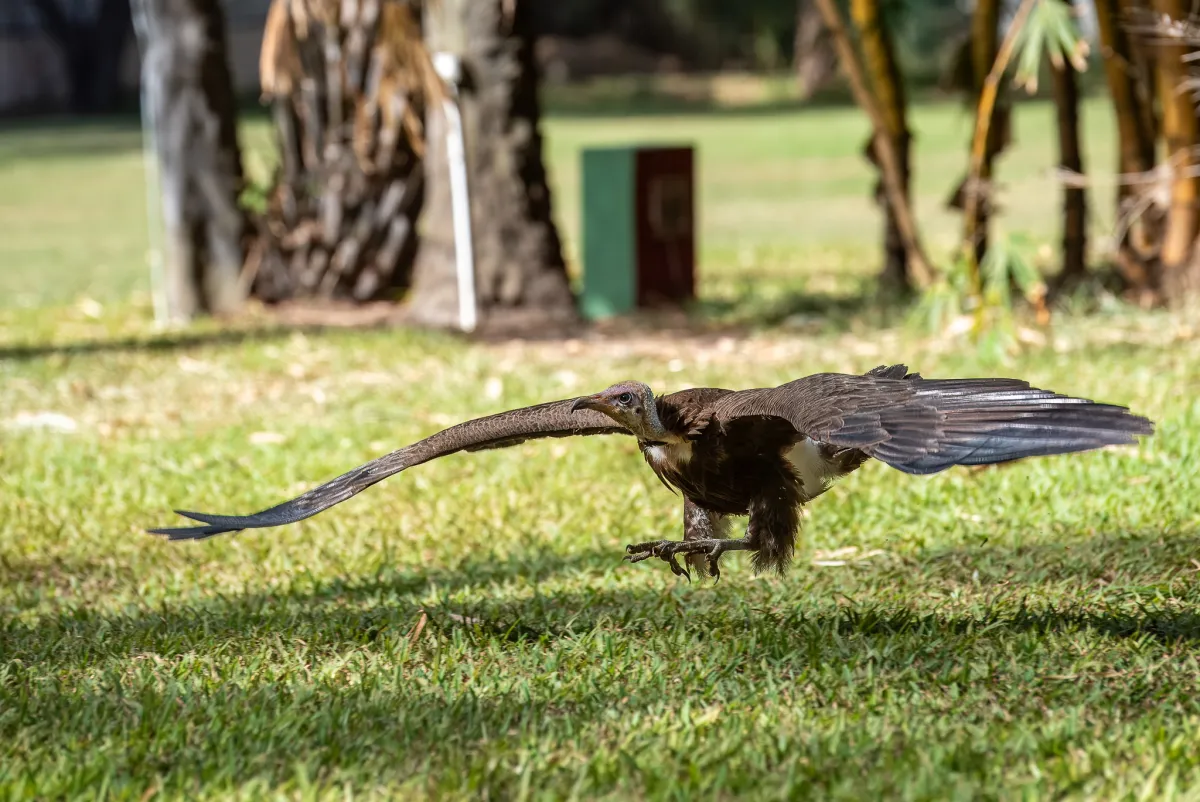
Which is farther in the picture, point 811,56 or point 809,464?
point 811,56

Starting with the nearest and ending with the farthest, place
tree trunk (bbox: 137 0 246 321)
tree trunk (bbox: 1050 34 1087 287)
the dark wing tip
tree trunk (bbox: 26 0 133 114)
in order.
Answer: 1. the dark wing tip
2. tree trunk (bbox: 1050 34 1087 287)
3. tree trunk (bbox: 137 0 246 321)
4. tree trunk (bbox: 26 0 133 114)

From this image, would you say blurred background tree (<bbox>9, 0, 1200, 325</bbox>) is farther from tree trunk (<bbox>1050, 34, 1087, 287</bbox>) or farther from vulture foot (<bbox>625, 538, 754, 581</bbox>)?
vulture foot (<bbox>625, 538, 754, 581</bbox>)

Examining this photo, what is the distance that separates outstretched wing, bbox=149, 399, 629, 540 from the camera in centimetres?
400

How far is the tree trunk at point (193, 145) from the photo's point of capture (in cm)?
962

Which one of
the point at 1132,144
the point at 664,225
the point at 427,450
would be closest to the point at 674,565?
the point at 427,450

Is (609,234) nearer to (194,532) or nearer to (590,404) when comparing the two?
(590,404)

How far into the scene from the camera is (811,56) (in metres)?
35.3

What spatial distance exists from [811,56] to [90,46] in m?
15.8

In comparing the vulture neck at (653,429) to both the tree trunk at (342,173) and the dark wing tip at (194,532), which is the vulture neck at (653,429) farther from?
the tree trunk at (342,173)

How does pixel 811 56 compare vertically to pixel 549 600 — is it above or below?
above

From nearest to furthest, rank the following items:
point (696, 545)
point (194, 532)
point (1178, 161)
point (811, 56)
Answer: point (194, 532), point (696, 545), point (1178, 161), point (811, 56)

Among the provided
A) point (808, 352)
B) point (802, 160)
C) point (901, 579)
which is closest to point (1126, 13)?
point (808, 352)

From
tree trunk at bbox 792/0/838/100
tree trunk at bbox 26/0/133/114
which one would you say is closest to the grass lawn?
tree trunk at bbox 792/0/838/100

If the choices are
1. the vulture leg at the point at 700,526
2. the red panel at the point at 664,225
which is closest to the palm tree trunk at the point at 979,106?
the red panel at the point at 664,225
